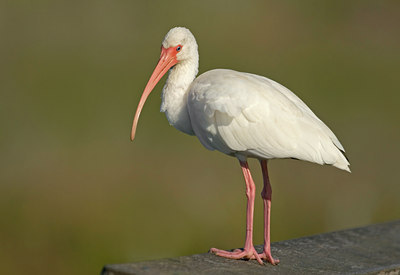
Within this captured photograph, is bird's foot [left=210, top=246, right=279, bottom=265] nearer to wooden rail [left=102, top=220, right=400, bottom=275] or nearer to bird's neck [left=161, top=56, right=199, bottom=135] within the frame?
wooden rail [left=102, top=220, right=400, bottom=275]

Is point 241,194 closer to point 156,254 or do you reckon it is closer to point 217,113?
point 156,254

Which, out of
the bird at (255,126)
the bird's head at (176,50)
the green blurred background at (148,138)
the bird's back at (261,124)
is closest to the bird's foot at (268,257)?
the bird at (255,126)

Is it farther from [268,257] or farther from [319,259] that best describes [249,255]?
[319,259]

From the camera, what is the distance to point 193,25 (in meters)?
14.3

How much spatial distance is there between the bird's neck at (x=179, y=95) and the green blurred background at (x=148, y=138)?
2.67m

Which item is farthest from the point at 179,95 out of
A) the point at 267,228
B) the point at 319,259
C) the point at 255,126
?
the point at 319,259

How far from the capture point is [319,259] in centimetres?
518

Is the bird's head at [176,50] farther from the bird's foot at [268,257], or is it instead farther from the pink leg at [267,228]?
the bird's foot at [268,257]

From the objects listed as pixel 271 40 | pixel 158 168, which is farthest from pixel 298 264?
pixel 271 40

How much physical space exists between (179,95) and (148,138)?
5113 mm

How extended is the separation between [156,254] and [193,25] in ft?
24.0

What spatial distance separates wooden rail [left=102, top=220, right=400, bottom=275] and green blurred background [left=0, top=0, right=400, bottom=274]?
7.09 ft

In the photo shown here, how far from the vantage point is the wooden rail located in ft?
14.8

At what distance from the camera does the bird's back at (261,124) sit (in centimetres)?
480
